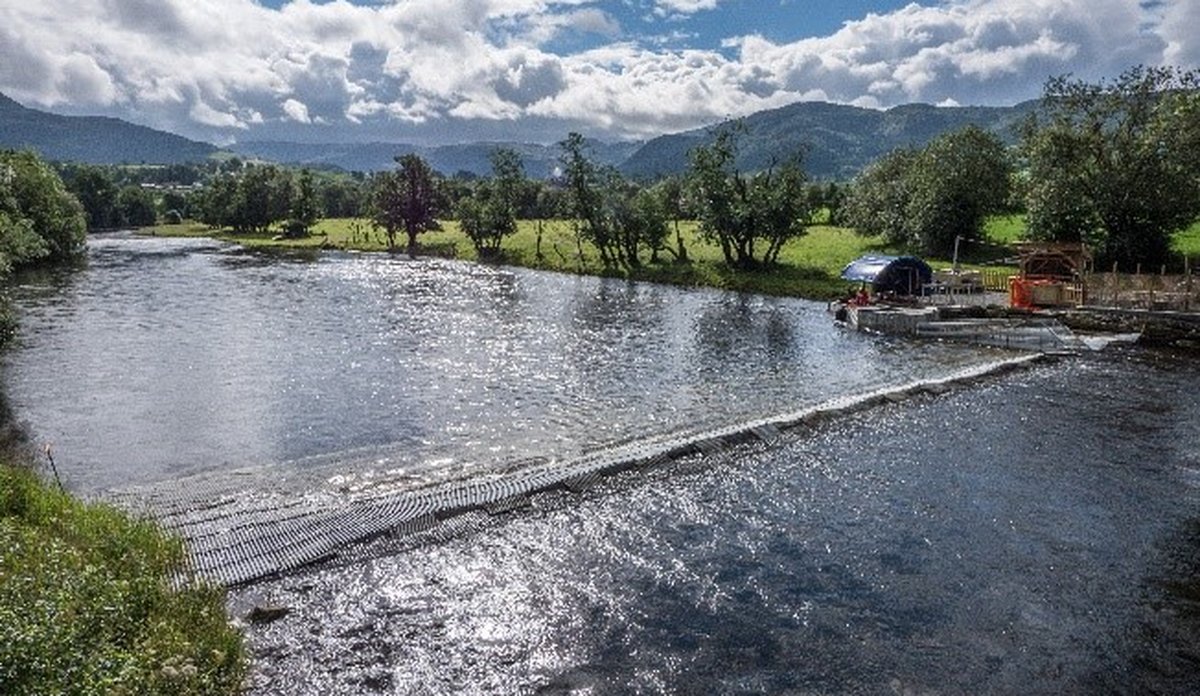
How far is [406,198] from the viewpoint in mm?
119438

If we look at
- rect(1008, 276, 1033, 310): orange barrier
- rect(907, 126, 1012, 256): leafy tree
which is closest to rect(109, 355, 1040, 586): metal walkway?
rect(1008, 276, 1033, 310): orange barrier

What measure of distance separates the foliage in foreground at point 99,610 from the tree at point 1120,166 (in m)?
63.0

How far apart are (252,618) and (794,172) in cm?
6976

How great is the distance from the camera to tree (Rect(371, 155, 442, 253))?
119500 millimetres

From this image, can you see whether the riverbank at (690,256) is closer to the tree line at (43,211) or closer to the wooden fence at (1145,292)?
the wooden fence at (1145,292)

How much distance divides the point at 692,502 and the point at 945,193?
61.5 metres

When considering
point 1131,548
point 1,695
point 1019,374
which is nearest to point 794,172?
point 1019,374

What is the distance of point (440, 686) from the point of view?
13.7 m

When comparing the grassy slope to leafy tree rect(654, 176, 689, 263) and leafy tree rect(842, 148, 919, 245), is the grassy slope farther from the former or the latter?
leafy tree rect(842, 148, 919, 245)

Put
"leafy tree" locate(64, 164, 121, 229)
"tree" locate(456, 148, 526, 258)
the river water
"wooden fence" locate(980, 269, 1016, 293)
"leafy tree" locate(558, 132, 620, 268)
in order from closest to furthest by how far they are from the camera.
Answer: the river water
"wooden fence" locate(980, 269, 1016, 293)
"leafy tree" locate(558, 132, 620, 268)
"tree" locate(456, 148, 526, 258)
"leafy tree" locate(64, 164, 121, 229)

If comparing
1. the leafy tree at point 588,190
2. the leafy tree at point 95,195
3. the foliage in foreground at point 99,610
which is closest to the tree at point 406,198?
the leafy tree at point 588,190

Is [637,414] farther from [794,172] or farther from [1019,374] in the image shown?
[794,172]

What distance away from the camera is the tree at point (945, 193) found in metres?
73.8

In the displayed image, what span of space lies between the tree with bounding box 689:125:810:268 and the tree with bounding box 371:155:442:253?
53.1m
